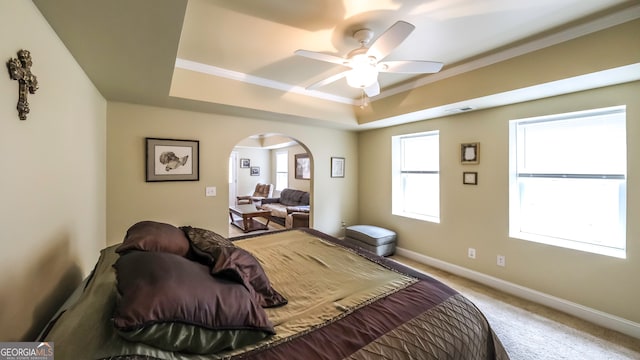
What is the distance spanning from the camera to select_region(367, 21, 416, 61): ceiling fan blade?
5.08 ft

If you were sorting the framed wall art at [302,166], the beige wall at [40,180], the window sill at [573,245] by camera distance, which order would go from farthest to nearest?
the framed wall art at [302,166], the window sill at [573,245], the beige wall at [40,180]

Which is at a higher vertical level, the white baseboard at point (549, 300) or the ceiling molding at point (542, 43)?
the ceiling molding at point (542, 43)

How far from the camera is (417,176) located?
4039mm

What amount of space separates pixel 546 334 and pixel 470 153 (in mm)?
1987

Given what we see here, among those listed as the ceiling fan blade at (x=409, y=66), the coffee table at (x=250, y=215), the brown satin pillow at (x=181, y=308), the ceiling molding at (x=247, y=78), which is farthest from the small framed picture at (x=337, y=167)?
the brown satin pillow at (x=181, y=308)

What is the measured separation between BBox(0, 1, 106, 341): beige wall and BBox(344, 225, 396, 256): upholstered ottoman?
3253 millimetres

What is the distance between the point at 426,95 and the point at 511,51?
0.90 metres

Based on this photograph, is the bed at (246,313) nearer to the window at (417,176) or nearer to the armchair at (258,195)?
the window at (417,176)

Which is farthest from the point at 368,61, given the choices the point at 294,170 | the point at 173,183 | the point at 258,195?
the point at 258,195

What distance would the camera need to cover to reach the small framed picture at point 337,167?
4.47 m

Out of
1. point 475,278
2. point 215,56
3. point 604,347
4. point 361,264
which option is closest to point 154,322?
point 361,264

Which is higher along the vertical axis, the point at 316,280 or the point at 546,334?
the point at 316,280

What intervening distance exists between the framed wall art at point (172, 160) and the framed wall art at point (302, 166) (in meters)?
4.27

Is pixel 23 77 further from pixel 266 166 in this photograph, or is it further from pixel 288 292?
pixel 266 166
